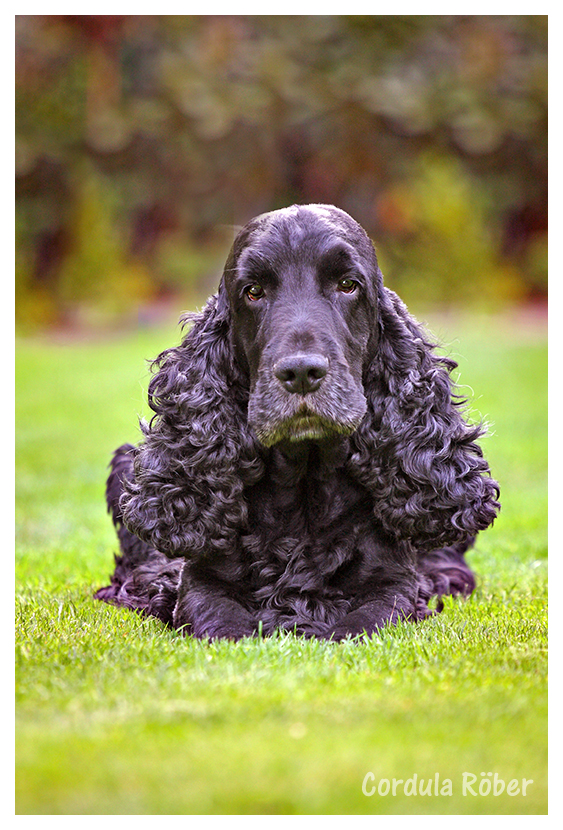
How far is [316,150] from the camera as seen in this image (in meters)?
15.8

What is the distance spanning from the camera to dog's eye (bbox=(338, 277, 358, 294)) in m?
3.30

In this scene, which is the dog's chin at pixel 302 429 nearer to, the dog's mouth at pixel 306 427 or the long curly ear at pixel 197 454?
the dog's mouth at pixel 306 427

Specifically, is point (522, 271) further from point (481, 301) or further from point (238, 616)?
point (238, 616)

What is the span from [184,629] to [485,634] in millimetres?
1089

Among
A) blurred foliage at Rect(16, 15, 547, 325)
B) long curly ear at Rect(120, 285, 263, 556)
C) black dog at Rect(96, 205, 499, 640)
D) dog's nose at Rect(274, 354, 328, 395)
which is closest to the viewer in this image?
dog's nose at Rect(274, 354, 328, 395)

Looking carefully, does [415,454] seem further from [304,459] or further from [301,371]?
[301,371]

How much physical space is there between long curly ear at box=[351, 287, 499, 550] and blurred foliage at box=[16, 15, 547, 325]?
11358 millimetres

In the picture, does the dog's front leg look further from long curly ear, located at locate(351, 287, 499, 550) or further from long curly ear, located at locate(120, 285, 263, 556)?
long curly ear, located at locate(351, 287, 499, 550)

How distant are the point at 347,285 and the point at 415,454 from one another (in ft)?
2.33

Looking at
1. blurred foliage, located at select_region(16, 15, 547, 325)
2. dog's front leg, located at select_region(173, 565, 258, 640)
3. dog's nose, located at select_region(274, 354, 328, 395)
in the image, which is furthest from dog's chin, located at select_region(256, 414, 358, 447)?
blurred foliage, located at select_region(16, 15, 547, 325)

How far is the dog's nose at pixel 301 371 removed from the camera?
3.01m

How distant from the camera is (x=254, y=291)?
3.35 m

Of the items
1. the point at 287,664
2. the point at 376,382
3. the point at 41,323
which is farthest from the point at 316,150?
the point at 287,664

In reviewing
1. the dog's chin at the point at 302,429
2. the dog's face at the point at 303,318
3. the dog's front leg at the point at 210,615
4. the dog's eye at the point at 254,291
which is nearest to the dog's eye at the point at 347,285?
the dog's face at the point at 303,318
